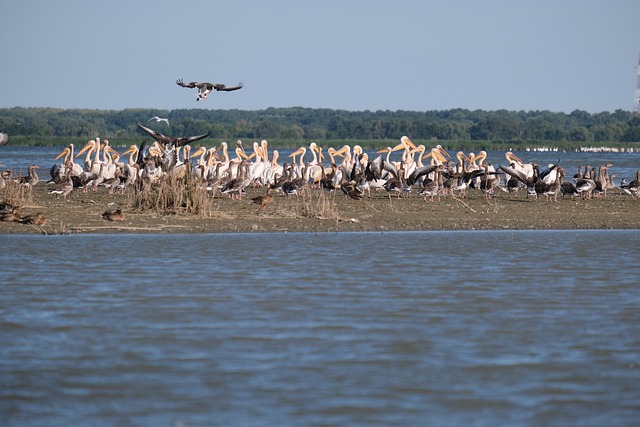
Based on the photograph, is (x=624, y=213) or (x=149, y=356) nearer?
(x=149, y=356)

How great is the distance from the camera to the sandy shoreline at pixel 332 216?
13.5m

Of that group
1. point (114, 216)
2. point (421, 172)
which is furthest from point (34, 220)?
point (421, 172)

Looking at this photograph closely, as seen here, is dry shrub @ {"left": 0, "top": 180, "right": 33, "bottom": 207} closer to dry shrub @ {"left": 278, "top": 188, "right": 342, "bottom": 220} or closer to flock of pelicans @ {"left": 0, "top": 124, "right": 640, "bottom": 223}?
flock of pelicans @ {"left": 0, "top": 124, "right": 640, "bottom": 223}

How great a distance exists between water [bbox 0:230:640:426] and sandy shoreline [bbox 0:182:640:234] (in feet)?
6.10

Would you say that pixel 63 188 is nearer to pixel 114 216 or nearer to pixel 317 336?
pixel 114 216

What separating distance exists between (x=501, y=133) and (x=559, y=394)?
300 ft

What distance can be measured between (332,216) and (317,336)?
7.49 meters

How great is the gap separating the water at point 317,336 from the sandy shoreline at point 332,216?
6.10 ft

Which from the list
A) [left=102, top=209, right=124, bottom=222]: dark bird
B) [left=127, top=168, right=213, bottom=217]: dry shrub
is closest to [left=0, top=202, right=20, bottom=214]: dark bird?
[left=102, top=209, right=124, bottom=222]: dark bird

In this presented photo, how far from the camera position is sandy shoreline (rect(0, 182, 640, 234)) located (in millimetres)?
13500

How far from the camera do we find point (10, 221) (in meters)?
13.4

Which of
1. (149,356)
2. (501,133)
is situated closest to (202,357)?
(149,356)

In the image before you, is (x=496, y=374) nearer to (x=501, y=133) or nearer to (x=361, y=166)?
(x=361, y=166)

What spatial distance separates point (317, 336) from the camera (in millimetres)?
6820
